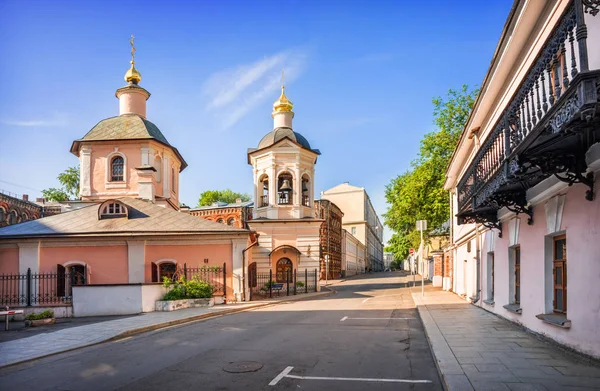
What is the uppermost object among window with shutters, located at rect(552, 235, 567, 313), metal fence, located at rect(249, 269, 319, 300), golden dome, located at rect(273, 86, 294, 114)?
golden dome, located at rect(273, 86, 294, 114)

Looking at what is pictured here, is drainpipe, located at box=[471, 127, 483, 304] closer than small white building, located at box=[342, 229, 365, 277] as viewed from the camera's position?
Yes

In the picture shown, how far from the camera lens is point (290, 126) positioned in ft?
105

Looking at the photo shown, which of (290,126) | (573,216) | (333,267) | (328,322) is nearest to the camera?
(573,216)

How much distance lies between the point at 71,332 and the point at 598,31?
13.3 metres

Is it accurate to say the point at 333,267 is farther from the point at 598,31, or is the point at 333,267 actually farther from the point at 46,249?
the point at 598,31

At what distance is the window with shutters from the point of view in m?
8.73

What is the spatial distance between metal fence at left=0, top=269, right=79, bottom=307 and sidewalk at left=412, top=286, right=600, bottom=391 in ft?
51.6

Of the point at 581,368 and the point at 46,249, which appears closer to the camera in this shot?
the point at 581,368

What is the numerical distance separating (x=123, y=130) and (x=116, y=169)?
253cm

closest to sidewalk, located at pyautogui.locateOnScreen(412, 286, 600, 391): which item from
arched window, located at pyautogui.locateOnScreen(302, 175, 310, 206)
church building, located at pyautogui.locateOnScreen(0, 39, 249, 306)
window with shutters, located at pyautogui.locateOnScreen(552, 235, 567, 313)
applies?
window with shutters, located at pyautogui.locateOnScreen(552, 235, 567, 313)

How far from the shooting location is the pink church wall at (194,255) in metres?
21.8

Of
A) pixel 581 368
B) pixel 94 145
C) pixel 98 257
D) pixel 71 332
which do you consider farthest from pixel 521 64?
pixel 94 145

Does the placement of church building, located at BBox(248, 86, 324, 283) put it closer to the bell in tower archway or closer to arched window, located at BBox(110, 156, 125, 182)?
the bell in tower archway

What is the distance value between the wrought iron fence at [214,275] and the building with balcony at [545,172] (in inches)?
456
